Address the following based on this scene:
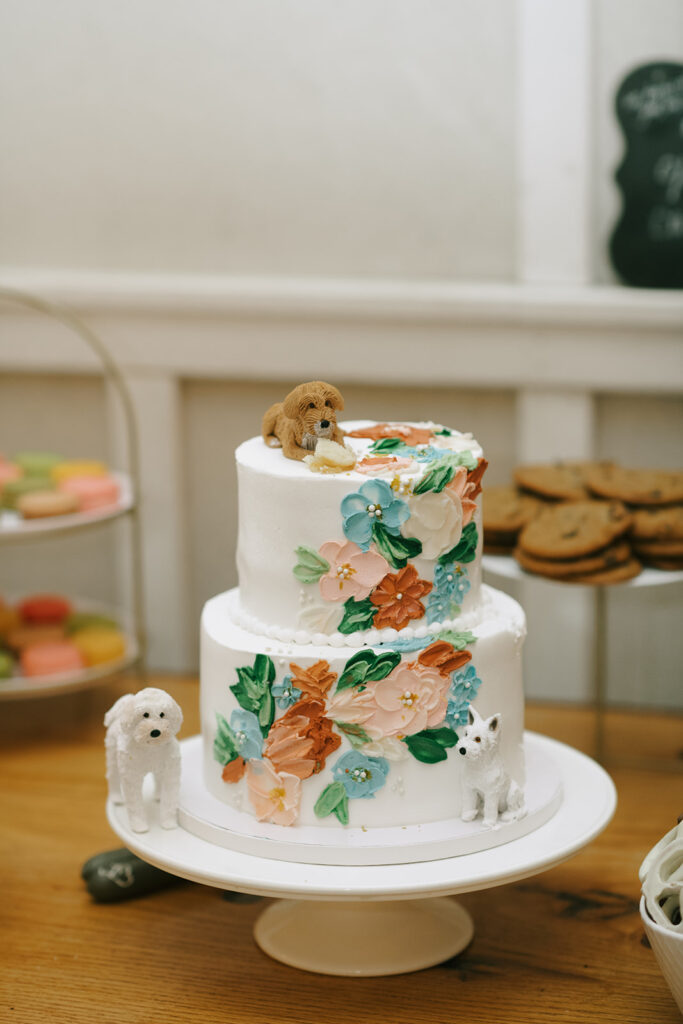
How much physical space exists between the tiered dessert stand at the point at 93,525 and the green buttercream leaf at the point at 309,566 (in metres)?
0.96

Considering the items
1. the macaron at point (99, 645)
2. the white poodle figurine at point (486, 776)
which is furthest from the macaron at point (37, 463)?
the white poodle figurine at point (486, 776)

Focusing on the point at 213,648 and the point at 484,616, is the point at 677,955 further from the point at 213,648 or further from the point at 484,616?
the point at 213,648

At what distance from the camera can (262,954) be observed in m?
1.67

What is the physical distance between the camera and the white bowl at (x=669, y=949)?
133 cm

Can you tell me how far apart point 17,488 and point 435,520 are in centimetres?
119

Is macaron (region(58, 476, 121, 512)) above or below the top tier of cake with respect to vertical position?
below

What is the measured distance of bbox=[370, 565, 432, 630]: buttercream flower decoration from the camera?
145cm

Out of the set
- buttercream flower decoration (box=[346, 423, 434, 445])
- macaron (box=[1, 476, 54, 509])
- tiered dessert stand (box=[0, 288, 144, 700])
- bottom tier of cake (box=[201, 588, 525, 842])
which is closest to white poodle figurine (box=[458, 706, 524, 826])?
bottom tier of cake (box=[201, 588, 525, 842])

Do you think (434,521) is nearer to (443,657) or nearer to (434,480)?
(434,480)

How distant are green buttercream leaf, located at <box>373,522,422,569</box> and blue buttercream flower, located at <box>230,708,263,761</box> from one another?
0.84 ft

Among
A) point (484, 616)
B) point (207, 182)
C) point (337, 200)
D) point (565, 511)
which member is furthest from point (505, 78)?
point (484, 616)

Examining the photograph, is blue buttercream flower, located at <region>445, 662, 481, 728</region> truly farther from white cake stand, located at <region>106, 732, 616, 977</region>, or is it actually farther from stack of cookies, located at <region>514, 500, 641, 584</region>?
stack of cookies, located at <region>514, 500, 641, 584</region>

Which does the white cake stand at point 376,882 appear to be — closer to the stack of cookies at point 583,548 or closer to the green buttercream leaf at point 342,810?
the green buttercream leaf at point 342,810

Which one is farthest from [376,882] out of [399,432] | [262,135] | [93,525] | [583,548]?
[262,135]
